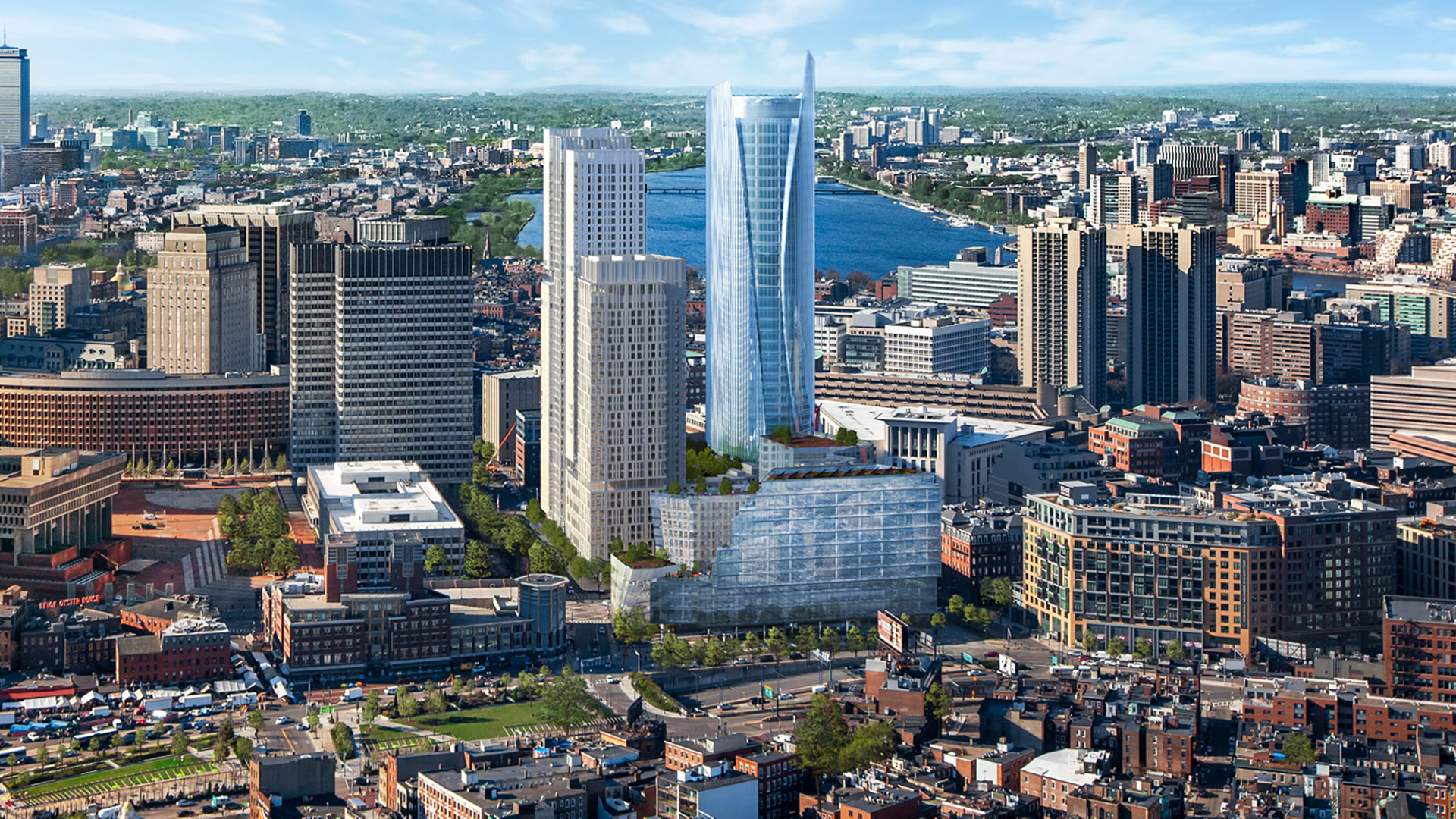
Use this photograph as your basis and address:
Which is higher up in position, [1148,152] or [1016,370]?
[1148,152]

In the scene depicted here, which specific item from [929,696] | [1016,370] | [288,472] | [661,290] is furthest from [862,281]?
[929,696]

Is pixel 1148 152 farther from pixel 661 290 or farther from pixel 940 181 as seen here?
pixel 661 290

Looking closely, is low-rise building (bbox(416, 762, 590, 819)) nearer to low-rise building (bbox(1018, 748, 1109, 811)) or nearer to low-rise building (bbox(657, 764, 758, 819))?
low-rise building (bbox(657, 764, 758, 819))

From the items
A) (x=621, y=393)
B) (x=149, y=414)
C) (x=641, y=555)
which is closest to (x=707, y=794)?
(x=641, y=555)

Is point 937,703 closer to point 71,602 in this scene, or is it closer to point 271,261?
point 71,602

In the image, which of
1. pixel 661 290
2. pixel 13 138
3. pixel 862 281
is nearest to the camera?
pixel 661 290

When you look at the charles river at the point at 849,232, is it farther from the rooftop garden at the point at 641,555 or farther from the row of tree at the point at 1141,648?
the row of tree at the point at 1141,648
